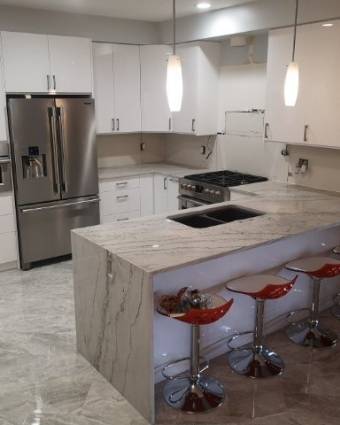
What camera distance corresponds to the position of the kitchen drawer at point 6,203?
442 cm

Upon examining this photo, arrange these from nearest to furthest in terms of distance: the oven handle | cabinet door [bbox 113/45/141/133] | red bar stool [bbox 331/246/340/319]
Result: red bar stool [bbox 331/246/340/319], the oven handle, cabinet door [bbox 113/45/141/133]

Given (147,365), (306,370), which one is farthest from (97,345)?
(306,370)

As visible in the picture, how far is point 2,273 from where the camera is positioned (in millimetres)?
4590

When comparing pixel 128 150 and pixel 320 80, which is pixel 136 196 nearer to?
pixel 128 150

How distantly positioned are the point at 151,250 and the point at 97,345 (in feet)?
2.74

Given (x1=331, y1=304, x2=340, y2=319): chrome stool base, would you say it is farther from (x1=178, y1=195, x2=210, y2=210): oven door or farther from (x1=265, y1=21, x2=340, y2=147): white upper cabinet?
(x1=178, y1=195, x2=210, y2=210): oven door

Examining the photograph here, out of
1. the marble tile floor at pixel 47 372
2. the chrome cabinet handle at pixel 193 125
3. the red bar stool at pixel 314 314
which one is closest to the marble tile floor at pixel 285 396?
the red bar stool at pixel 314 314

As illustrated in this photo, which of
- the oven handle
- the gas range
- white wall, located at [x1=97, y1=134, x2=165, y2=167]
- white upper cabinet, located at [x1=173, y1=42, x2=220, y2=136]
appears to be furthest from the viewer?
white wall, located at [x1=97, y1=134, x2=165, y2=167]

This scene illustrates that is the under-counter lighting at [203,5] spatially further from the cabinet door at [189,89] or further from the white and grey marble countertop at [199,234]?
the white and grey marble countertop at [199,234]

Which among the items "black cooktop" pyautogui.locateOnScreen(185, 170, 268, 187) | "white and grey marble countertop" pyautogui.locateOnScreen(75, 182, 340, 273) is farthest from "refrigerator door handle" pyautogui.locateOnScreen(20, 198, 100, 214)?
"white and grey marble countertop" pyautogui.locateOnScreen(75, 182, 340, 273)

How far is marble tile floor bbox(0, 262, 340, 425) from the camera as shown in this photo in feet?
8.15

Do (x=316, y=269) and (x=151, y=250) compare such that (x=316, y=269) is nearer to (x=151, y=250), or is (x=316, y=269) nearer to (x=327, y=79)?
(x=151, y=250)

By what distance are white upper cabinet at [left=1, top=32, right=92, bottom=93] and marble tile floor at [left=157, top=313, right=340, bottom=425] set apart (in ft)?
10.4

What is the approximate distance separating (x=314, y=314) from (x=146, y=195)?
2716 millimetres
